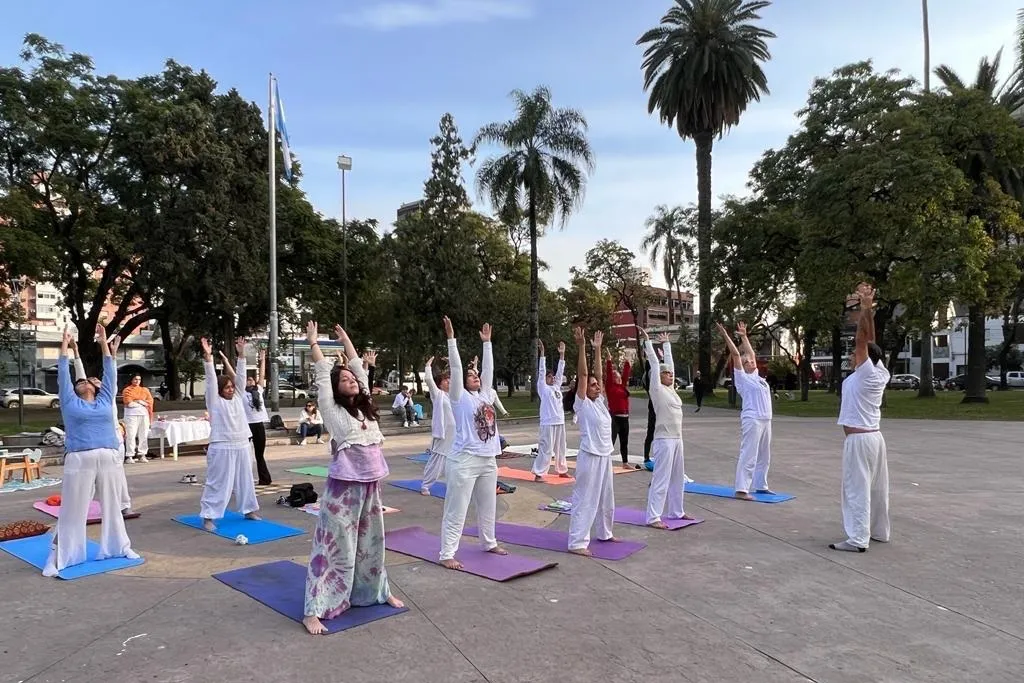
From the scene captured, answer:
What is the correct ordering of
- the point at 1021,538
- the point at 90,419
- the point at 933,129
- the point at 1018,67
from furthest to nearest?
the point at 1018,67, the point at 933,129, the point at 1021,538, the point at 90,419

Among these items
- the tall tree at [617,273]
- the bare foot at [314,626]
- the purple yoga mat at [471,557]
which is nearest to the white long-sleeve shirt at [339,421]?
the bare foot at [314,626]

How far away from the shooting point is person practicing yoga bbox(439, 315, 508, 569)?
6734mm

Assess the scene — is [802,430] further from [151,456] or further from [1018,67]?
[1018,67]

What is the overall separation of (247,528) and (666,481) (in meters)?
5.04

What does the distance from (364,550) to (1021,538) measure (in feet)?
23.1

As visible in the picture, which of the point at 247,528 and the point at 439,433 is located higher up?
the point at 439,433

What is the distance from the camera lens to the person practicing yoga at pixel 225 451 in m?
8.53

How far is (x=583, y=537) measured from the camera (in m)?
7.17

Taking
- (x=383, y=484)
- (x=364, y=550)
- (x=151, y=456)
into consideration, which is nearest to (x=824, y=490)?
(x=383, y=484)

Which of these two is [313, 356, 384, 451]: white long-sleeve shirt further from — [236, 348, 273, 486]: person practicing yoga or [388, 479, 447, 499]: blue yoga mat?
[388, 479, 447, 499]: blue yoga mat

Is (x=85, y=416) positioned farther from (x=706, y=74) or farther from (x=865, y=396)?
(x=706, y=74)

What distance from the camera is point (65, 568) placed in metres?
6.65

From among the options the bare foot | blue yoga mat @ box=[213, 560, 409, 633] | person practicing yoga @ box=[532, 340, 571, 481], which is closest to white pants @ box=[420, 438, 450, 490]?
person practicing yoga @ box=[532, 340, 571, 481]

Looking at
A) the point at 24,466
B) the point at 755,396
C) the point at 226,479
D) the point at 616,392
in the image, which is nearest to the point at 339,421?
the point at 226,479
